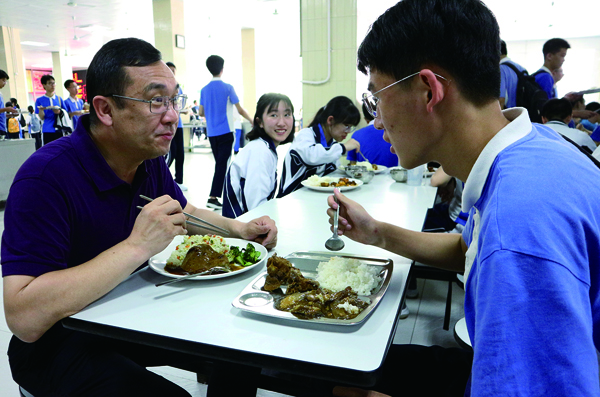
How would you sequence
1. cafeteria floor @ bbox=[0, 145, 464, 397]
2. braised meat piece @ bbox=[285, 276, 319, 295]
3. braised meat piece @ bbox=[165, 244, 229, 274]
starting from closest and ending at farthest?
braised meat piece @ bbox=[285, 276, 319, 295]
braised meat piece @ bbox=[165, 244, 229, 274]
cafeteria floor @ bbox=[0, 145, 464, 397]

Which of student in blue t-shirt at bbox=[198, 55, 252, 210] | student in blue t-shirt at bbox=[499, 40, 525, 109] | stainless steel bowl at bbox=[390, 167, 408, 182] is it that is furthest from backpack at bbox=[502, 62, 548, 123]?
student in blue t-shirt at bbox=[198, 55, 252, 210]

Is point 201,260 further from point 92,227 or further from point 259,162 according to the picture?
point 259,162

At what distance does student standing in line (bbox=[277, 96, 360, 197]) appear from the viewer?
3.09 meters

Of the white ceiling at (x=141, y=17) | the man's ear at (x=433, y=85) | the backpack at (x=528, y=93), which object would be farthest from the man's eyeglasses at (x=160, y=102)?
the white ceiling at (x=141, y=17)

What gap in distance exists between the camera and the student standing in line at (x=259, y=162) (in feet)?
8.12

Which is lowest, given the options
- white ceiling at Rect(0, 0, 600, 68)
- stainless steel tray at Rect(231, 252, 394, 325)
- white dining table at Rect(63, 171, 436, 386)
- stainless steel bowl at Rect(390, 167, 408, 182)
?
white dining table at Rect(63, 171, 436, 386)

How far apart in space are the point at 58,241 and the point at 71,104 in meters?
8.66

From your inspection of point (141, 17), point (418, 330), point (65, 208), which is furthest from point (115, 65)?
point (141, 17)

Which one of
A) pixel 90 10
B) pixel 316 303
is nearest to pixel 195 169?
pixel 90 10

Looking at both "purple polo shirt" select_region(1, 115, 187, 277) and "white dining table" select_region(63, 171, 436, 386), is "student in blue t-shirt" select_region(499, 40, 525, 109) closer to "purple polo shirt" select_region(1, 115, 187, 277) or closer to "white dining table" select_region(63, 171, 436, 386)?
"white dining table" select_region(63, 171, 436, 386)

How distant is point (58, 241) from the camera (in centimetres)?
104

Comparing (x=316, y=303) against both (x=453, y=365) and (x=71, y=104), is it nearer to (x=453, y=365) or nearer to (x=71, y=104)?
(x=453, y=365)

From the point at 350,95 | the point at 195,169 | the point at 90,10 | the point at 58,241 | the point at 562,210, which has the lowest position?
the point at 195,169

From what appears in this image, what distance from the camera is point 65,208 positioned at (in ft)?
3.56
